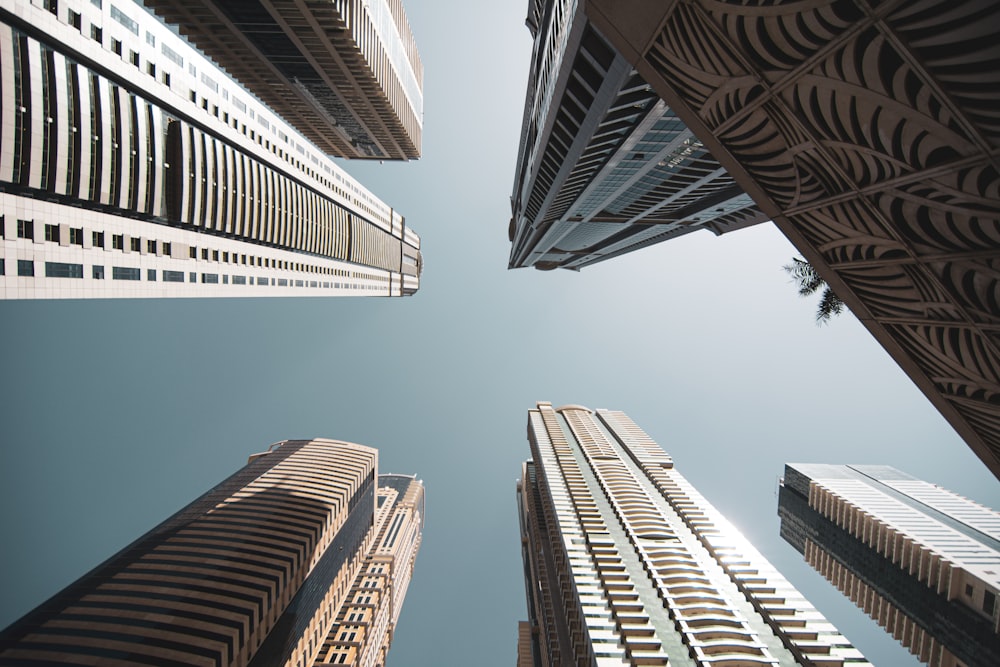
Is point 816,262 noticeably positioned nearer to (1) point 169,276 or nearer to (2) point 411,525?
(1) point 169,276

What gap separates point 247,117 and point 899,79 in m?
85.7

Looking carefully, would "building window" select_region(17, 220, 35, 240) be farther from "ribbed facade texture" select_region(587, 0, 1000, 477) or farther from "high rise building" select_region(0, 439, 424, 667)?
"ribbed facade texture" select_region(587, 0, 1000, 477)

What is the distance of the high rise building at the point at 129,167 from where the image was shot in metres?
36.5

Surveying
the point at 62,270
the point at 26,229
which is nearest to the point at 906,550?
the point at 62,270

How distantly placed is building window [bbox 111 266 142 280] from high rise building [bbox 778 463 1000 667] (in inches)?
4754

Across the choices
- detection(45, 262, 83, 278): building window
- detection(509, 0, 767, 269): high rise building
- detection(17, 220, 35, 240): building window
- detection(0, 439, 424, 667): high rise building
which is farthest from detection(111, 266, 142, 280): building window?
detection(509, 0, 767, 269): high rise building

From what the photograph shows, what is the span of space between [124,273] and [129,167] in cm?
1230

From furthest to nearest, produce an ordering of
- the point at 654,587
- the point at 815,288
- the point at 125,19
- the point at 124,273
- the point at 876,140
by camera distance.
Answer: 1. the point at 654,587
2. the point at 125,19
3. the point at 124,273
4. the point at 815,288
5. the point at 876,140

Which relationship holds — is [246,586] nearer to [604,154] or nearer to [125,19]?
[125,19]

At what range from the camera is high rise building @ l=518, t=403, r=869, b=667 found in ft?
126

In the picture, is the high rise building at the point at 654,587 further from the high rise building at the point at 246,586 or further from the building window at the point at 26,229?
the building window at the point at 26,229

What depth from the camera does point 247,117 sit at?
7069cm

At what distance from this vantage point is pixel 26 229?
36625 millimetres

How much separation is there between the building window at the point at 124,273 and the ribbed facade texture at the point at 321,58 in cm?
5295
